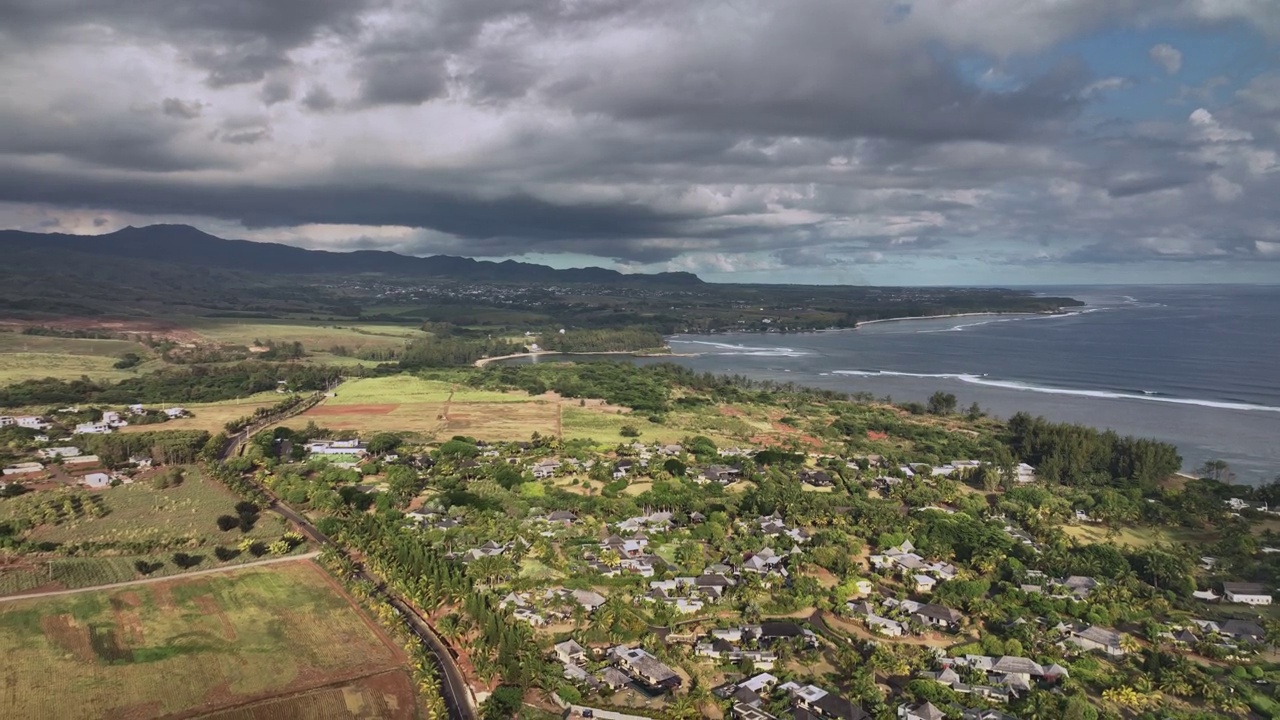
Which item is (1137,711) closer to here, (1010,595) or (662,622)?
(1010,595)

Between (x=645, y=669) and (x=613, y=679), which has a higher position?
(x=645, y=669)

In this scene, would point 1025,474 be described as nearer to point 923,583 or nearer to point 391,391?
point 923,583

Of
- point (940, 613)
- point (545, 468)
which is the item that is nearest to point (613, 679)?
point (940, 613)

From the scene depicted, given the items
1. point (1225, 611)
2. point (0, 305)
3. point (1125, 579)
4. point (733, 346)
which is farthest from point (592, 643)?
point (0, 305)

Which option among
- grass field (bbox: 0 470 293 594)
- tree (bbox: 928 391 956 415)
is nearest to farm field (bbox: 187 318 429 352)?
grass field (bbox: 0 470 293 594)

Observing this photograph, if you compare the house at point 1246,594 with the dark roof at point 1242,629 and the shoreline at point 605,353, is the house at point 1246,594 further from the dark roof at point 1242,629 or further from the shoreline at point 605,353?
the shoreline at point 605,353

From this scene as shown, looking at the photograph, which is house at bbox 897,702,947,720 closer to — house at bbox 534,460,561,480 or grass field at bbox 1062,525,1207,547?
grass field at bbox 1062,525,1207,547
